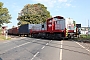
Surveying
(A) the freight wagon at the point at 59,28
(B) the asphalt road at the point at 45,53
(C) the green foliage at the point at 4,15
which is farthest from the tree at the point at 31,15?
(B) the asphalt road at the point at 45,53

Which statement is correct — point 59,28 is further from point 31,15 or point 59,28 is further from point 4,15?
point 31,15

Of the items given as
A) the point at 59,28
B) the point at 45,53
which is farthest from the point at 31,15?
the point at 45,53

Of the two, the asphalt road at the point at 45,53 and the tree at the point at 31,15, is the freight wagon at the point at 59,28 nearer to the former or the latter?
the asphalt road at the point at 45,53

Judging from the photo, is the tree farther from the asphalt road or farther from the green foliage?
the asphalt road

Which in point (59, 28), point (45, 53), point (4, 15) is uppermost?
point (4, 15)

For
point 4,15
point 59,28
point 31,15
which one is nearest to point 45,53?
point 59,28

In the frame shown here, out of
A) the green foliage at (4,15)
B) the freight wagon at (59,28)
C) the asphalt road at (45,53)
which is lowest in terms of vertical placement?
the asphalt road at (45,53)

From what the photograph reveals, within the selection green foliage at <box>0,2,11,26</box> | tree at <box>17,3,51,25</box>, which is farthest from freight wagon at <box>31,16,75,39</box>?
tree at <box>17,3,51,25</box>

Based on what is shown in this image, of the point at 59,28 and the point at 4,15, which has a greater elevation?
the point at 4,15

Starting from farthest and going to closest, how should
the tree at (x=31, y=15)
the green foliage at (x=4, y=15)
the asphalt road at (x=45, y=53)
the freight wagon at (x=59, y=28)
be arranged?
the tree at (x=31, y=15) → the green foliage at (x=4, y=15) → the freight wagon at (x=59, y=28) → the asphalt road at (x=45, y=53)

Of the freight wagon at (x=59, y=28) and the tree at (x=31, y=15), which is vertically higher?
the tree at (x=31, y=15)

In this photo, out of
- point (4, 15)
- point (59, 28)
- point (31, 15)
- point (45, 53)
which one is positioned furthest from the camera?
point (31, 15)

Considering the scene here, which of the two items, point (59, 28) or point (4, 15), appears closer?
point (59, 28)

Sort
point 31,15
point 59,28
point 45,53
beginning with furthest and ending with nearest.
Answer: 1. point 31,15
2. point 59,28
3. point 45,53
